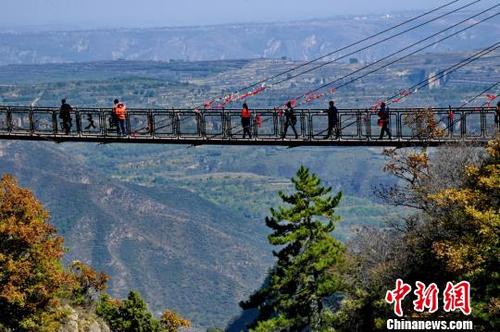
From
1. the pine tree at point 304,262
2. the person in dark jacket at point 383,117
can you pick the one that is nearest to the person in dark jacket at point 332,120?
the person in dark jacket at point 383,117

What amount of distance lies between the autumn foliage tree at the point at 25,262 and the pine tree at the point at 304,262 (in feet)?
30.2

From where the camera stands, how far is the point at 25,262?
4025 cm

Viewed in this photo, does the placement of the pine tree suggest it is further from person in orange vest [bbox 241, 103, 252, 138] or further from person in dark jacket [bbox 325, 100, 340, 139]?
person in dark jacket [bbox 325, 100, 340, 139]

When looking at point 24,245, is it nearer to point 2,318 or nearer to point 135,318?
point 2,318

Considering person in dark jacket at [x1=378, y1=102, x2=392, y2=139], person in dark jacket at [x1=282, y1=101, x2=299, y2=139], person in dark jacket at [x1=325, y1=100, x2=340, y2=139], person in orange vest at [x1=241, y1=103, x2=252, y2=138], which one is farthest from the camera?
person in orange vest at [x1=241, y1=103, x2=252, y2=138]

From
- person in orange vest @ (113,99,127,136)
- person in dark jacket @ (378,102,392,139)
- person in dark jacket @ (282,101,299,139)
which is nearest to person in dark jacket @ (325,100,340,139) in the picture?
person in dark jacket @ (282,101,299,139)

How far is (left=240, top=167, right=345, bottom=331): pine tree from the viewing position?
4053 centimetres

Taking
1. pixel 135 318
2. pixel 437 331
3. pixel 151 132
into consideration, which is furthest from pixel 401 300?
pixel 135 318

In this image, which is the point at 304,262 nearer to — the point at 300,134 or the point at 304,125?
the point at 300,134

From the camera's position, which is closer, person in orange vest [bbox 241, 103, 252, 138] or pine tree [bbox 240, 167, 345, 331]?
pine tree [bbox 240, 167, 345, 331]

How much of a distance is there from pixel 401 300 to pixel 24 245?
17694 millimetres

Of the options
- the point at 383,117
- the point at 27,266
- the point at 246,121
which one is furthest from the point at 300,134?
the point at 27,266

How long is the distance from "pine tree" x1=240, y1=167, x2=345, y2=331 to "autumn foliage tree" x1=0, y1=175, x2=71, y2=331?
30.2 feet

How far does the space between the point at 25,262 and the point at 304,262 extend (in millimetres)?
11349
